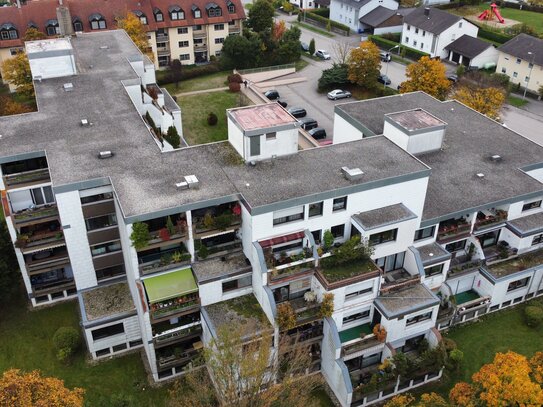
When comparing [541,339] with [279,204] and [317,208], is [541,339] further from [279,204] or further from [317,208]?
[279,204]

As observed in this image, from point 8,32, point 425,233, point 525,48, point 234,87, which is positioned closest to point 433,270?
point 425,233

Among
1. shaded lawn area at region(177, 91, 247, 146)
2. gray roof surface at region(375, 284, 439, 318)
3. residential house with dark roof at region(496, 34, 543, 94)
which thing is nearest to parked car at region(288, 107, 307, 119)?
shaded lawn area at region(177, 91, 247, 146)

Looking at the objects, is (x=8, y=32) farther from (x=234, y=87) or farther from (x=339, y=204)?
(x=339, y=204)

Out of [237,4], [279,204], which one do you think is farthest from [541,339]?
[237,4]

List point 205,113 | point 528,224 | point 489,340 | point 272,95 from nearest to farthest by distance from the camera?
point 489,340
point 528,224
point 205,113
point 272,95

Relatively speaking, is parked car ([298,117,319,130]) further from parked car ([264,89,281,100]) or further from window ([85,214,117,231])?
window ([85,214,117,231])

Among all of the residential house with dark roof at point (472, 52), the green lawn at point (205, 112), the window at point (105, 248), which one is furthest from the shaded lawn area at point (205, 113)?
the residential house with dark roof at point (472, 52)
